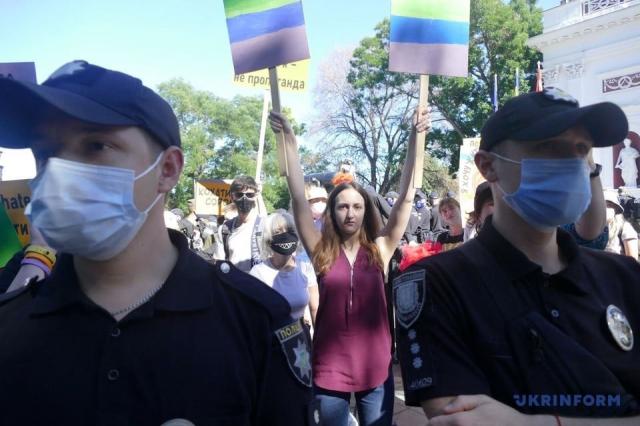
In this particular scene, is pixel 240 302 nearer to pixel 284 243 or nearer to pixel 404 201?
pixel 404 201

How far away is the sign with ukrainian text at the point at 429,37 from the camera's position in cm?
329

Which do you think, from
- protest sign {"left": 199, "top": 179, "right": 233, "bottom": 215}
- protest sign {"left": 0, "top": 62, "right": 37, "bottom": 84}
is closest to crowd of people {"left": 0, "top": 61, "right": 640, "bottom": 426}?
protest sign {"left": 0, "top": 62, "right": 37, "bottom": 84}

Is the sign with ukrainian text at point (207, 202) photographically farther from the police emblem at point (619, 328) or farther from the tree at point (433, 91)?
the tree at point (433, 91)

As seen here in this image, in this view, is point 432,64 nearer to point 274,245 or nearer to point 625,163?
point 274,245

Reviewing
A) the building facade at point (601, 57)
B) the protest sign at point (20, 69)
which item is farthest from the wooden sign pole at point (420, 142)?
the building facade at point (601, 57)

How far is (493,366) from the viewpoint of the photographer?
145 cm

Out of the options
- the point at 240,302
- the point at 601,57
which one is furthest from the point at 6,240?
the point at 601,57

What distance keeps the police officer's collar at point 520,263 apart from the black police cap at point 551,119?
322 millimetres

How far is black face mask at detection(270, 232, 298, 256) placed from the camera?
395 cm

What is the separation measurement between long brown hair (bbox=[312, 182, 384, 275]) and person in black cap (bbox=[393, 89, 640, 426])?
1451 millimetres

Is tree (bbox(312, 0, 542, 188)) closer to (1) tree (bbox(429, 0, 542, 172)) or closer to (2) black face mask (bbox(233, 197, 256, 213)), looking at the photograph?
(1) tree (bbox(429, 0, 542, 172))

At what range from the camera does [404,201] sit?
3.18 m

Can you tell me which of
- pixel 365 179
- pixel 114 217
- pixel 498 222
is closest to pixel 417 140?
pixel 498 222

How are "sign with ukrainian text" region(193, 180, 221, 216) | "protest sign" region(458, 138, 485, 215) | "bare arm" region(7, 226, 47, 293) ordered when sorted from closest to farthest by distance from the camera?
"bare arm" region(7, 226, 47, 293) < "protest sign" region(458, 138, 485, 215) < "sign with ukrainian text" region(193, 180, 221, 216)
